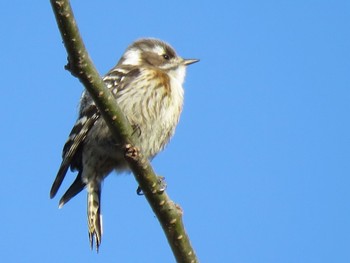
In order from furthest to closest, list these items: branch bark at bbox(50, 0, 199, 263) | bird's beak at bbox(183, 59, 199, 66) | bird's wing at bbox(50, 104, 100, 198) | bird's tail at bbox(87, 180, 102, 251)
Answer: bird's beak at bbox(183, 59, 199, 66), bird's wing at bbox(50, 104, 100, 198), bird's tail at bbox(87, 180, 102, 251), branch bark at bbox(50, 0, 199, 263)

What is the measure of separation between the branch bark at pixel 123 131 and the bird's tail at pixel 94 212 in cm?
196

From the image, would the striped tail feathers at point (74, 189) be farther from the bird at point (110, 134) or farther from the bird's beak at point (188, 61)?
the bird's beak at point (188, 61)

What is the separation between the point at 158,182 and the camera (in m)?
4.47

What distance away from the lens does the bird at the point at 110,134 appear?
6.62 metres

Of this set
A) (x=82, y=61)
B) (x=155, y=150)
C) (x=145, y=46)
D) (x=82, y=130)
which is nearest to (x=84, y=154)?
(x=82, y=130)

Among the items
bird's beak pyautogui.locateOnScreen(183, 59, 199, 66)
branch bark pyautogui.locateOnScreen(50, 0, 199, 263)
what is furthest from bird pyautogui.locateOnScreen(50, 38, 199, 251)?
branch bark pyautogui.locateOnScreen(50, 0, 199, 263)

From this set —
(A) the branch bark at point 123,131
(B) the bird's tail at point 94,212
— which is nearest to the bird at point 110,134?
(B) the bird's tail at point 94,212

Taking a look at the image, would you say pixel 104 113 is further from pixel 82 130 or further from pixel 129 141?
pixel 82 130

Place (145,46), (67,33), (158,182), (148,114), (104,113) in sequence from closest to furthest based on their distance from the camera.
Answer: (67,33) < (104,113) < (158,182) < (148,114) < (145,46)

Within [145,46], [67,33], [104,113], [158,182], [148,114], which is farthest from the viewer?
→ [145,46]

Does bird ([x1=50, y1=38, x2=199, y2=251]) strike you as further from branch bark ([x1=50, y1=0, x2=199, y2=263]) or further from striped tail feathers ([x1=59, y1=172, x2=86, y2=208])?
branch bark ([x1=50, y1=0, x2=199, y2=263])

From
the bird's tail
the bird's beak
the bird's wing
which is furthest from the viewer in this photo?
the bird's beak

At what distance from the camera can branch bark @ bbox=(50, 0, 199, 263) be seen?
3.65 meters

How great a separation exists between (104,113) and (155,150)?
9.13 feet
